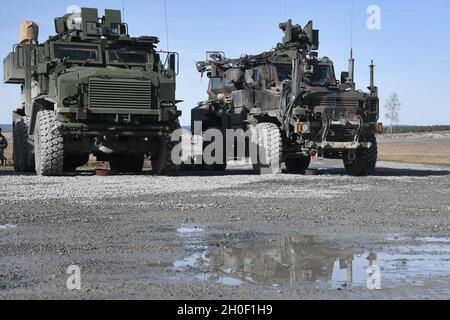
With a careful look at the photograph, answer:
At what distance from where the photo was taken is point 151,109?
15648 mm

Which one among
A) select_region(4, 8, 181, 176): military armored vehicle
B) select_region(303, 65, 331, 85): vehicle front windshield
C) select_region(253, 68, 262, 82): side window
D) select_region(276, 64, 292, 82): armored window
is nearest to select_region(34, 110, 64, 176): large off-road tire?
select_region(4, 8, 181, 176): military armored vehicle

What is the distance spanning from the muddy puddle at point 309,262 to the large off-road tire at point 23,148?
438 inches

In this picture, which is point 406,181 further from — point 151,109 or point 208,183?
point 151,109

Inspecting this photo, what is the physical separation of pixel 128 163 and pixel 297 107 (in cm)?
438

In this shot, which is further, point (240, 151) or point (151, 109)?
point (240, 151)

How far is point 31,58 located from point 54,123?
7.86 feet

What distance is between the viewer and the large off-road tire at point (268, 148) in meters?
17.1

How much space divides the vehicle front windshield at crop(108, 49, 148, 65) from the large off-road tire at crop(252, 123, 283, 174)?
3155mm

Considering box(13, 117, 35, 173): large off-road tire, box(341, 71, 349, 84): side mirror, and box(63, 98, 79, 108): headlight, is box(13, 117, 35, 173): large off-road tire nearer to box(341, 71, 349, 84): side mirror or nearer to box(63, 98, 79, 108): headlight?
box(63, 98, 79, 108): headlight

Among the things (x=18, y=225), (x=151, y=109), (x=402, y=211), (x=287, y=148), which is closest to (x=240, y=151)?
(x=287, y=148)

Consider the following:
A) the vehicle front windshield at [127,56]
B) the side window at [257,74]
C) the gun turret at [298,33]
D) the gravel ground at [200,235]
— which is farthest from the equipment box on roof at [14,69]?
the gun turret at [298,33]

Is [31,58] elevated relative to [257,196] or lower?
elevated

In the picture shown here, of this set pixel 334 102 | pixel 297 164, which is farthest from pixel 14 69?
pixel 297 164

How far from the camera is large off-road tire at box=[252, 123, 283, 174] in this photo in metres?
17.1
